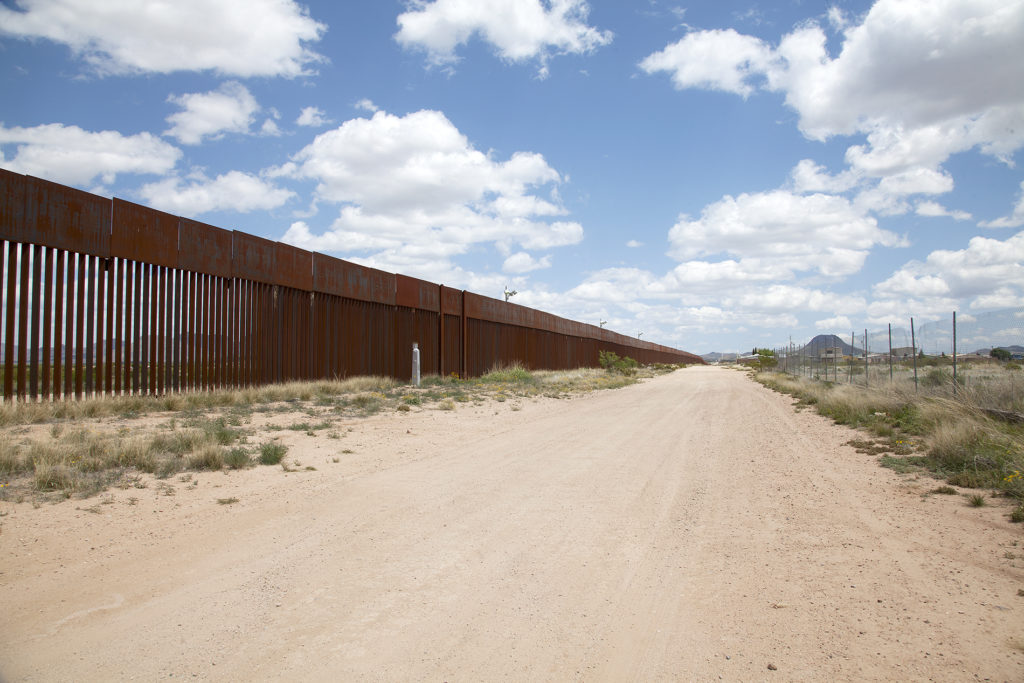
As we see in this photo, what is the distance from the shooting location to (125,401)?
464 inches

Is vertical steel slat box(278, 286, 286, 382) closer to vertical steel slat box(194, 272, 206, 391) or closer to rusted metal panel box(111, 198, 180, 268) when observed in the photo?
vertical steel slat box(194, 272, 206, 391)

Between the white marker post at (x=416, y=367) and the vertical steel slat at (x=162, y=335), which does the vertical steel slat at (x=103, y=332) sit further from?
the white marker post at (x=416, y=367)

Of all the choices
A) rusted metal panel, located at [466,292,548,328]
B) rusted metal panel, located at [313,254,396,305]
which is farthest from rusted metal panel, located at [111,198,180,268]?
rusted metal panel, located at [466,292,548,328]

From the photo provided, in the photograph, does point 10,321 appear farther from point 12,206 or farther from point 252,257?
point 252,257

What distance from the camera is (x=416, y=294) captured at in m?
24.2

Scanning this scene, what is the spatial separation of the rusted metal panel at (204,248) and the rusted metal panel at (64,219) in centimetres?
190

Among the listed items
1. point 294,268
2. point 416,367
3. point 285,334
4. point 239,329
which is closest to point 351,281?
point 294,268

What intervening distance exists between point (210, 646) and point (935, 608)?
4845mm

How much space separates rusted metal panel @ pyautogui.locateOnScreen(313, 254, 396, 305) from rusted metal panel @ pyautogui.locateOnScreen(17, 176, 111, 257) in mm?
6793

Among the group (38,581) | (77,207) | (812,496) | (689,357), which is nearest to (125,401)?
(77,207)

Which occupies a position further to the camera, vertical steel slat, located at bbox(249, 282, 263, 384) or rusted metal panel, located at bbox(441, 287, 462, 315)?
rusted metal panel, located at bbox(441, 287, 462, 315)

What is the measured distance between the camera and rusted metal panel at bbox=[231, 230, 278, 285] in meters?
16.0

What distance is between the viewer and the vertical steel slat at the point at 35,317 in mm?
11156

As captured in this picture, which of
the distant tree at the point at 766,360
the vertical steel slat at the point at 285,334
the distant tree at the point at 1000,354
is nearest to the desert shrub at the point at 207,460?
the vertical steel slat at the point at 285,334
